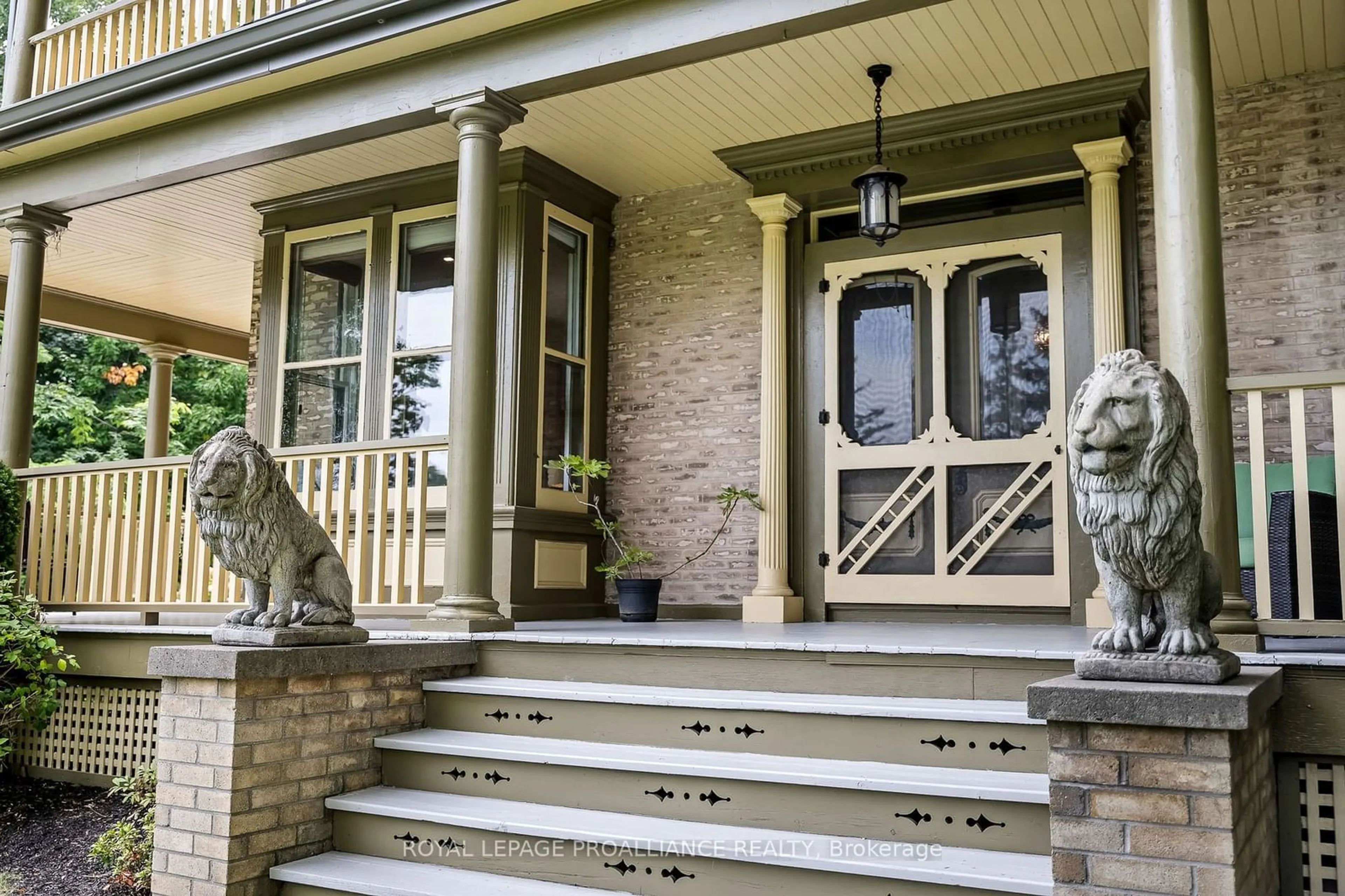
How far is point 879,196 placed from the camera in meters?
5.56

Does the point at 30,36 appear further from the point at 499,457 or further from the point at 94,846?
the point at 94,846

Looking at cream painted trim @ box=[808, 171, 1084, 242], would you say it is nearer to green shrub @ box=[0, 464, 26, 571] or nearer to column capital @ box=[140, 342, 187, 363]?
green shrub @ box=[0, 464, 26, 571]

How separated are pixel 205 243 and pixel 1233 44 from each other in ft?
23.8

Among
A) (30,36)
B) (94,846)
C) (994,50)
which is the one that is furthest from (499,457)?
(30,36)

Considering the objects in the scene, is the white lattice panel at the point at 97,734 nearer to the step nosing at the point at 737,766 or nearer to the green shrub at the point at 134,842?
the green shrub at the point at 134,842

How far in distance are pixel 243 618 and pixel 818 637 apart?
228cm

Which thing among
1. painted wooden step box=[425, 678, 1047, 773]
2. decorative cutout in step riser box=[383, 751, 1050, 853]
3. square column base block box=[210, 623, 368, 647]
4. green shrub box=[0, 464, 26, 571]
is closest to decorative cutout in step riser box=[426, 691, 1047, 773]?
painted wooden step box=[425, 678, 1047, 773]

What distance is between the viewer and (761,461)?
21.3 feet

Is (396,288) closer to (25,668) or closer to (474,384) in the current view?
(474,384)

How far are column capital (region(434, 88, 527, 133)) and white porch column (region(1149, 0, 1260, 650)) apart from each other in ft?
9.62

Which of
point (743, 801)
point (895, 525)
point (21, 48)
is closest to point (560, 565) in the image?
point (895, 525)

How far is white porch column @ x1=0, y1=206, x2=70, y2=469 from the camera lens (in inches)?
263

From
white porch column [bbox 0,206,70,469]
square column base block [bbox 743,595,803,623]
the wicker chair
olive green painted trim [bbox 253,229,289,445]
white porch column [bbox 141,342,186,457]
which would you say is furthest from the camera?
white porch column [bbox 141,342,186,457]

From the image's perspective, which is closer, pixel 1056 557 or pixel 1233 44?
pixel 1233 44
